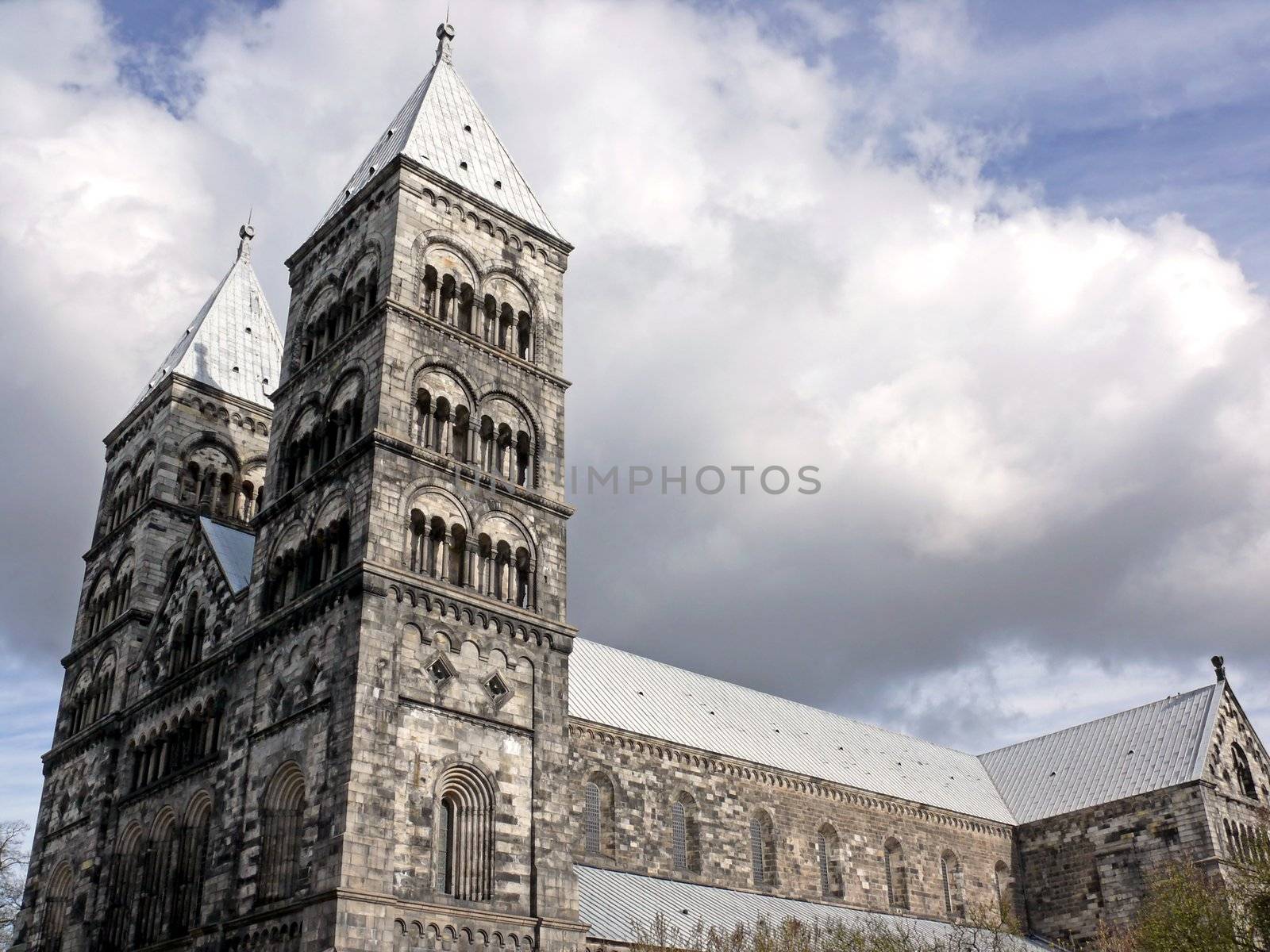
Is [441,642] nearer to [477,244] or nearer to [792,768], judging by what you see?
A: [477,244]

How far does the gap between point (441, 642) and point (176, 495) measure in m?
18.7

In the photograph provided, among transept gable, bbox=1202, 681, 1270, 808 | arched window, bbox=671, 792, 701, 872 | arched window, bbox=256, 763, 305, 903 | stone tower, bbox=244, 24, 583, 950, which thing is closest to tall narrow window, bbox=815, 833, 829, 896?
arched window, bbox=671, 792, 701, 872

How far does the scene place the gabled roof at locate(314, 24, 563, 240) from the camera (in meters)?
40.0

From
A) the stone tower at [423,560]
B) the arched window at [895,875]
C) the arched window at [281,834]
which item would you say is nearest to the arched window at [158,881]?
the stone tower at [423,560]

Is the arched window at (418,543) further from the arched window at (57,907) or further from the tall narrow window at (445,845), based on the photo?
the arched window at (57,907)

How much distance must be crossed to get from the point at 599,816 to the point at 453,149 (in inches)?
891

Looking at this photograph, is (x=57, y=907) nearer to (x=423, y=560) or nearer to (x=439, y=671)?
(x=439, y=671)

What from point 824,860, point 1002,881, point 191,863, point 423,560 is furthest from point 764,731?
point 191,863

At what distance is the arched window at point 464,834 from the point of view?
98.0 feet

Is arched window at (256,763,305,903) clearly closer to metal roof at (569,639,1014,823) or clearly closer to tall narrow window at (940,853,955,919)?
metal roof at (569,639,1014,823)

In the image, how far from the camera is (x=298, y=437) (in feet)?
124

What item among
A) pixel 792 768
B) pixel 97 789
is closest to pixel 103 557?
pixel 97 789

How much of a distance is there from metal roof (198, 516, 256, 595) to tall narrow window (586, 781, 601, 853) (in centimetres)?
1320

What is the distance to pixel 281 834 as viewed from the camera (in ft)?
101
